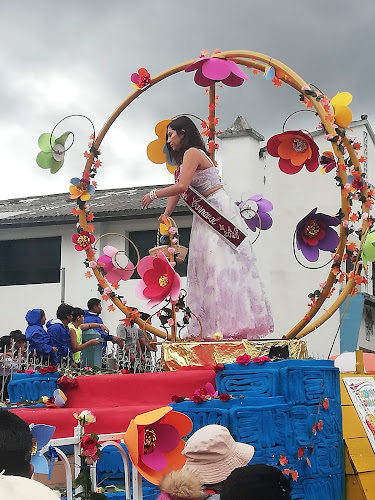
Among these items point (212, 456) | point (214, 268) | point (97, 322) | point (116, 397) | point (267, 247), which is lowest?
Result: point (212, 456)

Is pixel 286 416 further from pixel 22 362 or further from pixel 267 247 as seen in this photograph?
pixel 267 247

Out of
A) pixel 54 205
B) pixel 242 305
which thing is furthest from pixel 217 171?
pixel 54 205

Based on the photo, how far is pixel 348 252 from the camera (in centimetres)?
732

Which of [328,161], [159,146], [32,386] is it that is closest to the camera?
[32,386]

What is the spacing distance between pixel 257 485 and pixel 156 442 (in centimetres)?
166

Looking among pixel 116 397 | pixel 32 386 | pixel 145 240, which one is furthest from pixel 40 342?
pixel 145 240

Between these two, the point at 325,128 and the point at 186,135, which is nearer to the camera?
the point at 325,128

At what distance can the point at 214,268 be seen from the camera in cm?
709

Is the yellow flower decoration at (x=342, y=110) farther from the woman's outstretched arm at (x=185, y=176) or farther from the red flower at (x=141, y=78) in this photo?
the red flower at (x=141, y=78)

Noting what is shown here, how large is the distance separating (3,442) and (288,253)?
15.1m

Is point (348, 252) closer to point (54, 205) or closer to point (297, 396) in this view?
point (297, 396)

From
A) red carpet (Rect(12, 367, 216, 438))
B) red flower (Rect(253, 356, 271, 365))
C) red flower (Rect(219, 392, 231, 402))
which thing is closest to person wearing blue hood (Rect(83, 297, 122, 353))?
red carpet (Rect(12, 367, 216, 438))

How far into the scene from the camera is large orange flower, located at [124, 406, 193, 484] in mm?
3926

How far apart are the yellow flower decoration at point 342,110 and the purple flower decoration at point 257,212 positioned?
1.22m
